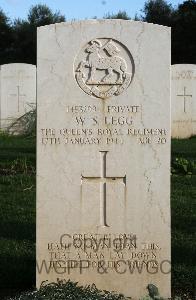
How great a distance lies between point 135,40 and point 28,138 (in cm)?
1068

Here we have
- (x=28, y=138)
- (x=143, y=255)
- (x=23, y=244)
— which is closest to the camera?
(x=143, y=255)

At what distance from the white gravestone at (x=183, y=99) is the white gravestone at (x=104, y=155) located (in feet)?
37.2

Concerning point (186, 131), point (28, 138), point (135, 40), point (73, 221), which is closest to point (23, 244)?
point (73, 221)

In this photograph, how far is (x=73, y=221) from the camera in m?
4.55

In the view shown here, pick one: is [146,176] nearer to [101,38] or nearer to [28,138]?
[101,38]

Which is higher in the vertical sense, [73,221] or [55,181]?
[55,181]

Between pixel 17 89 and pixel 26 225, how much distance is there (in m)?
9.48

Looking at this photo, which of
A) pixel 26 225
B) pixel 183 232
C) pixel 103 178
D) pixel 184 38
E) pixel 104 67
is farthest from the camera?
pixel 184 38

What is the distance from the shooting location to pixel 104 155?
4.53 meters

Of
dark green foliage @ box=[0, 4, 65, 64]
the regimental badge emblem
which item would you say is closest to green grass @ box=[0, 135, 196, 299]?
the regimental badge emblem

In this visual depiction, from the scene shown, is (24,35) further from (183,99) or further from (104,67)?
(104,67)

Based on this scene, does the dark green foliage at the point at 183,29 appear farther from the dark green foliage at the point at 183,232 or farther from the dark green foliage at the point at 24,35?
the dark green foliage at the point at 183,232

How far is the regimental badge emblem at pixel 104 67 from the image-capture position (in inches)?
175

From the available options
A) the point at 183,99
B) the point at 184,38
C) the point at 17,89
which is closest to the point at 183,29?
the point at 184,38
